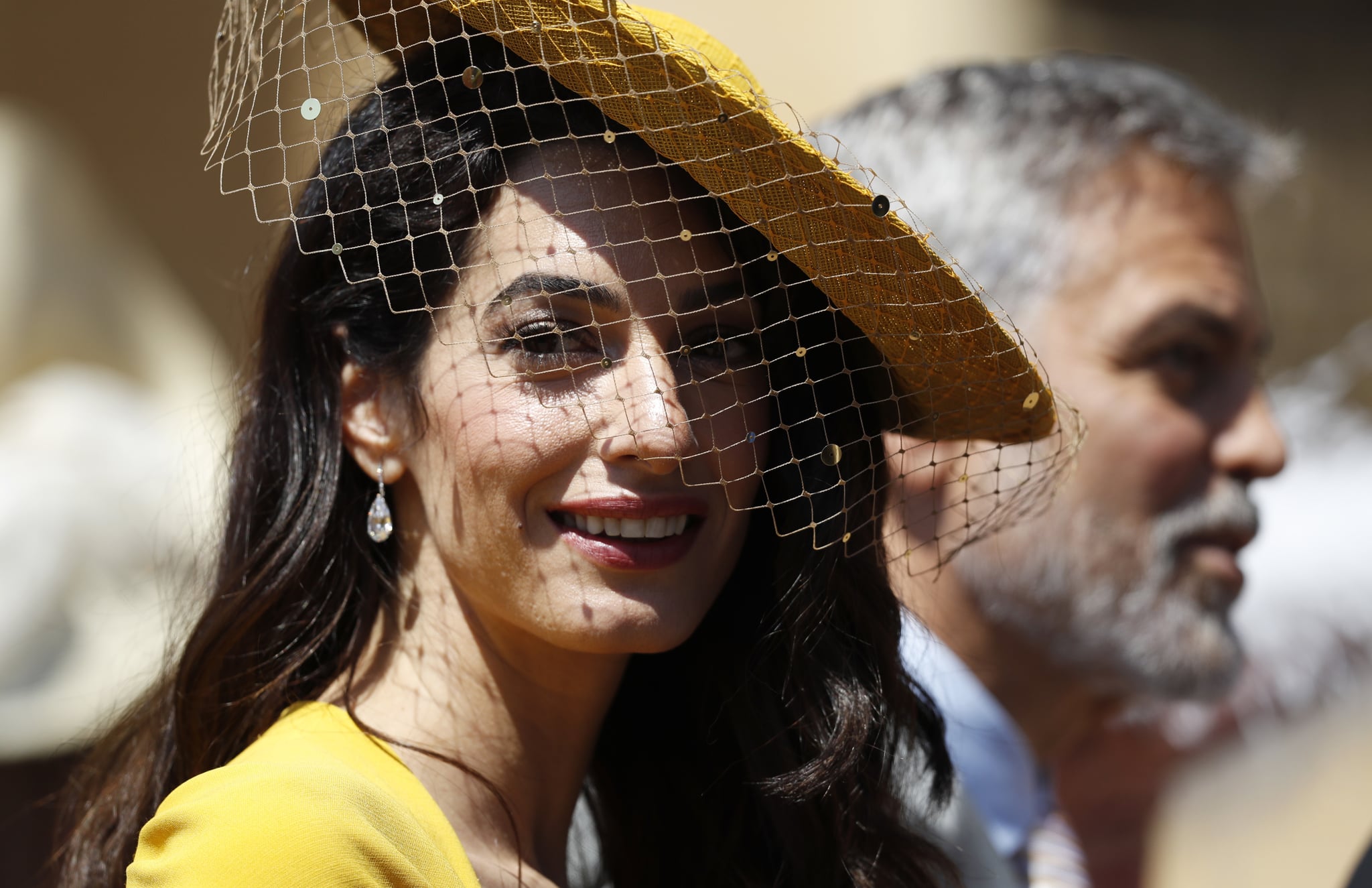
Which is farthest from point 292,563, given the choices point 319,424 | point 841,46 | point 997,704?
point 841,46

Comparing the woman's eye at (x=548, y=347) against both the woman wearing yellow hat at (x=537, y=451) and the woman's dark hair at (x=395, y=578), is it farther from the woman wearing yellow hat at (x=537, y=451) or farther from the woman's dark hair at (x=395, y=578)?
the woman's dark hair at (x=395, y=578)

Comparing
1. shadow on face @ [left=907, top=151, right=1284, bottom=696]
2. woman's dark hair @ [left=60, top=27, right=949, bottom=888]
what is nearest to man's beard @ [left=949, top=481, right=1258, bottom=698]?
shadow on face @ [left=907, top=151, right=1284, bottom=696]

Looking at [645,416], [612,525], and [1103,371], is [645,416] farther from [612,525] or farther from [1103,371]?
[1103,371]

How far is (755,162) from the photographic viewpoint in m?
1.49

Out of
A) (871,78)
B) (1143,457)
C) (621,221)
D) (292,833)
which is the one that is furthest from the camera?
(871,78)

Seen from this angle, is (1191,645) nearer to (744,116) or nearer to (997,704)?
(997,704)

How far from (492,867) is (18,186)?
2.81 m

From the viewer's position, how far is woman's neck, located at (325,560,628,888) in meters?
1.68

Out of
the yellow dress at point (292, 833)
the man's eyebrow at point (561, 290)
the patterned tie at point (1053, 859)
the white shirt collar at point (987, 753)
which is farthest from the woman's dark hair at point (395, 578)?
the patterned tie at point (1053, 859)

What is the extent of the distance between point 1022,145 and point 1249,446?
33.4 inches

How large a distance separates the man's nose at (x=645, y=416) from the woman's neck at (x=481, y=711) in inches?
13.7

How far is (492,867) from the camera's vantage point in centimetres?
165

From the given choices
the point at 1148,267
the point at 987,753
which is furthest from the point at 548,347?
the point at 1148,267

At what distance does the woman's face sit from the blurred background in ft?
2.09
